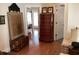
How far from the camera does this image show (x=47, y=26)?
5.56 m

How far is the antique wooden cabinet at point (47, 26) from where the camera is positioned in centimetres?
552

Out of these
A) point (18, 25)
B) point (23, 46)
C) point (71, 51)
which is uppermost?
point (18, 25)

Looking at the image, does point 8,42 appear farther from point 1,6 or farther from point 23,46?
point 1,6

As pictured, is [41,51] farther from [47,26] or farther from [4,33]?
[47,26]

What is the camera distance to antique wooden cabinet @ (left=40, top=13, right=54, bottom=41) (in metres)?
5.52

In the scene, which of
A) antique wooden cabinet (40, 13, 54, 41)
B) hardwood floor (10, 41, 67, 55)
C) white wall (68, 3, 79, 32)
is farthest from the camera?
antique wooden cabinet (40, 13, 54, 41)

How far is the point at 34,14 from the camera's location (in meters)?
8.78

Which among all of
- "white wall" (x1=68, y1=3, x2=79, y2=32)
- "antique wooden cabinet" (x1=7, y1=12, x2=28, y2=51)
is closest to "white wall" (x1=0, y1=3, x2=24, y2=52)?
"antique wooden cabinet" (x1=7, y1=12, x2=28, y2=51)

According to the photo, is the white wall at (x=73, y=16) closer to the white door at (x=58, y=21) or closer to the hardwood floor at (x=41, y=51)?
the hardwood floor at (x=41, y=51)

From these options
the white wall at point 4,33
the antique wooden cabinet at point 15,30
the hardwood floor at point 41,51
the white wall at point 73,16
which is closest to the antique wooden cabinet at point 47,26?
the hardwood floor at point 41,51

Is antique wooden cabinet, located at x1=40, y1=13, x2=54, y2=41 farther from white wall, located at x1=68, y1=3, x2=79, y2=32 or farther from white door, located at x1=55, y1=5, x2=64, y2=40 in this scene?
white wall, located at x1=68, y1=3, x2=79, y2=32

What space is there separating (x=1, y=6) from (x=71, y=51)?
260 cm

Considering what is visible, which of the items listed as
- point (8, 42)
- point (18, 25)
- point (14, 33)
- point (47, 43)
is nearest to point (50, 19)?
point (47, 43)

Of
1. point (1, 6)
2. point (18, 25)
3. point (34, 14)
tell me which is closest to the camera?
point (1, 6)
